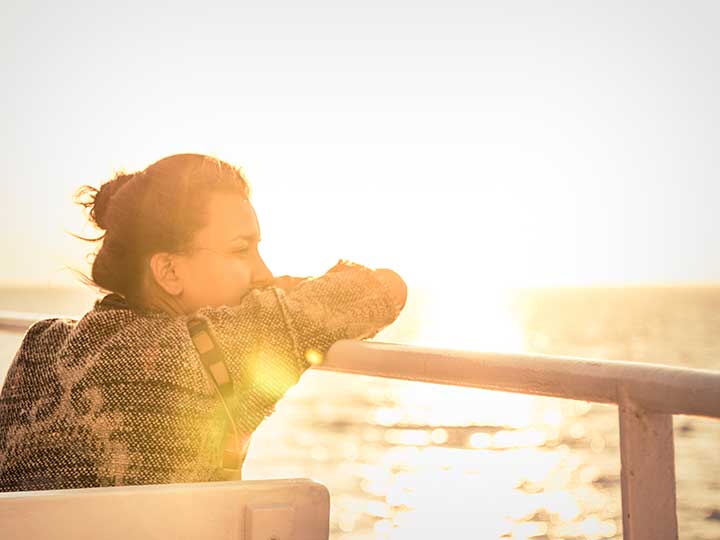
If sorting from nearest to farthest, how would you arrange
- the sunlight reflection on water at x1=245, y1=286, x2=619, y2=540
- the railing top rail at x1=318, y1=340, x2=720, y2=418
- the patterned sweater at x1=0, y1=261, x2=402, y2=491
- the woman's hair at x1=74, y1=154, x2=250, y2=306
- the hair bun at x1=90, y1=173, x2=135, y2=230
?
the railing top rail at x1=318, y1=340, x2=720, y2=418 < the patterned sweater at x1=0, y1=261, x2=402, y2=491 < the woman's hair at x1=74, y1=154, x2=250, y2=306 < the hair bun at x1=90, y1=173, x2=135, y2=230 < the sunlight reflection on water at x1=245, y1=286, x2=619, y2=540

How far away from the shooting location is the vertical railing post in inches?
36.6

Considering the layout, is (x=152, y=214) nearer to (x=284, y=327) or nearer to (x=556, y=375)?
(x=284, y=327)

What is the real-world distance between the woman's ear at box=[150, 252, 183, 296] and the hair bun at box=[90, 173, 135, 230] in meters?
0.16

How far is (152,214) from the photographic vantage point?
63.5 inches

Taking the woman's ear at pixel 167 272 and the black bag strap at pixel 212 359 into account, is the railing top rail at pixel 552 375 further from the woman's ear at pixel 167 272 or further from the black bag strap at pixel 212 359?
the woman's ear at pixel 167 272

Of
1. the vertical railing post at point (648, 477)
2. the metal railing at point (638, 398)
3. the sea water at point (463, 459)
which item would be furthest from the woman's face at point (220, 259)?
the sea water at point (463, 459)

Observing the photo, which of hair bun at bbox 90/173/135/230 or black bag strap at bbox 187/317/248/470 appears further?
hair bun at bbox 90/173/135/230

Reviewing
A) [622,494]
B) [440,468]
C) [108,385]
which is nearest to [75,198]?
[108,385]

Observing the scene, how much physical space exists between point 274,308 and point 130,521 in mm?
616

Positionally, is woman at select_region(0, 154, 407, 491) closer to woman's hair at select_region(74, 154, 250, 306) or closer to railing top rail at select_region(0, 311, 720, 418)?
woman's hair at select_region(74, 154, 250, 306)

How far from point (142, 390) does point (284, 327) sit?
0.87 ft

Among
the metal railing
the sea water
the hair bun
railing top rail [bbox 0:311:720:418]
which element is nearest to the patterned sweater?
railing top rail [bbox 0:311:720:418]

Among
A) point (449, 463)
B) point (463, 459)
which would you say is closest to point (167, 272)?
point (449, 463)

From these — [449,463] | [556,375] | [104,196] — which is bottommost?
[556,375]
